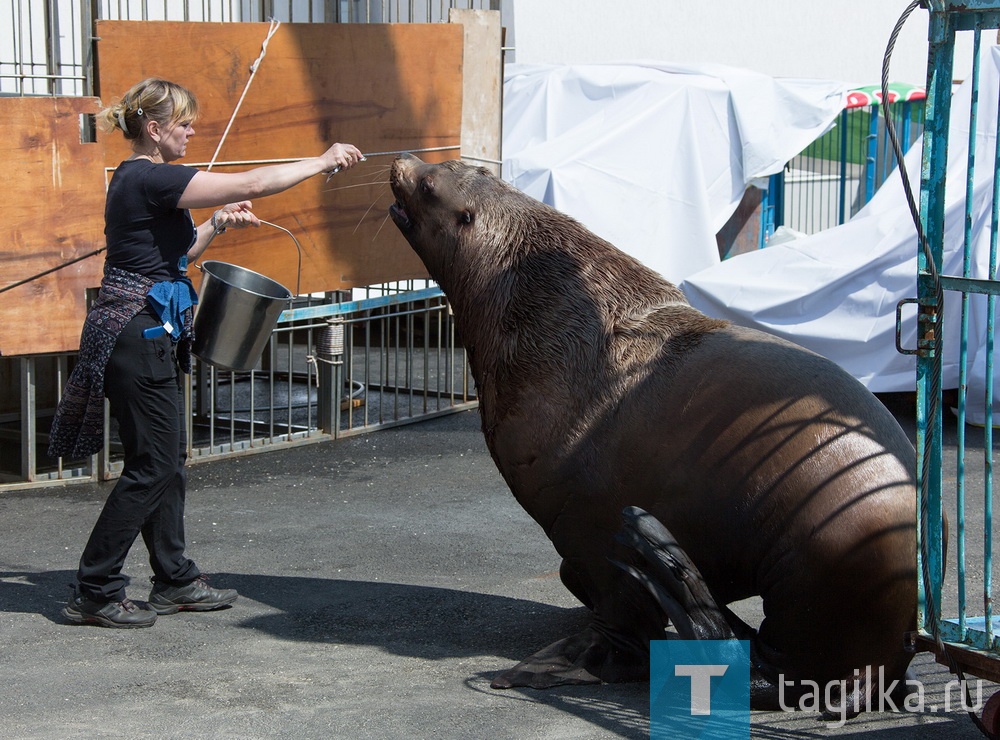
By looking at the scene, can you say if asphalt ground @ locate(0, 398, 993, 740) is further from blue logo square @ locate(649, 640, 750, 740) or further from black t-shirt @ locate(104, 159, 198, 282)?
black t-shirt @ locate(104, 159, 198, 282)

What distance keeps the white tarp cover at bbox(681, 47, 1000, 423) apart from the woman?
15.9 ft

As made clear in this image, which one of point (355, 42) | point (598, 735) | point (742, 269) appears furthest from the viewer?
point (742, 269)

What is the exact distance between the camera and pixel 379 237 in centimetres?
812

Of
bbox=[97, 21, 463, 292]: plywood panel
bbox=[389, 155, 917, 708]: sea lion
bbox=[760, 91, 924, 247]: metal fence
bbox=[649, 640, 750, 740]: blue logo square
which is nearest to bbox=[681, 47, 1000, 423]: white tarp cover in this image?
bbox=[97, 21, 463, 292]: plywood panel

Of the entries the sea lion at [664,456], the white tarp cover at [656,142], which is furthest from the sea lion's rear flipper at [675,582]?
the white tarp cover at [656,142]

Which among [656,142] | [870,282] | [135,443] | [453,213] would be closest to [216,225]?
[135,443]

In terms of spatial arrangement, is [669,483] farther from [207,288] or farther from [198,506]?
[198,506]

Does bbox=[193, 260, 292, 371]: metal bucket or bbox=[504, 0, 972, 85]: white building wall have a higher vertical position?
bbox=[504, 0, 972, 85]: white building wall

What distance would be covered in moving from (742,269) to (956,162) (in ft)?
5.64

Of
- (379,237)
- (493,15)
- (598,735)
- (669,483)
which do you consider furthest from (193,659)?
(493,15)

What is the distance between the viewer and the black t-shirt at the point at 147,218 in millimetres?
4629

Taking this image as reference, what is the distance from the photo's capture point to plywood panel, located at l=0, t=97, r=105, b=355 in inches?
251

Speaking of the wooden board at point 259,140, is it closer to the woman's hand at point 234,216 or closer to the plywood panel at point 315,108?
the plywood panel at point 315,108

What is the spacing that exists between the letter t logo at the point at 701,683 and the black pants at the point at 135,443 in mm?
2171
